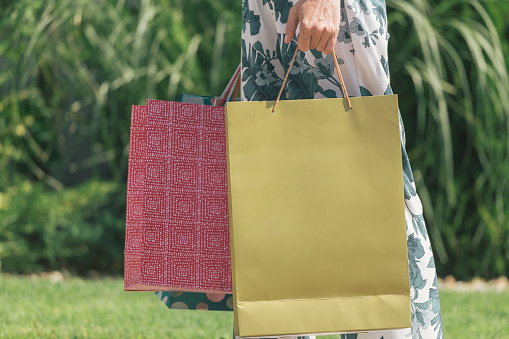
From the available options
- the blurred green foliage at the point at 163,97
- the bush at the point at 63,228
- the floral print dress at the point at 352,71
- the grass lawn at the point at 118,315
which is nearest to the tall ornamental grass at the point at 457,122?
the blurred green foliage at the point at 163,97

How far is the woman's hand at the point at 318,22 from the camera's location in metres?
1.26

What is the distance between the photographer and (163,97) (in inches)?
154

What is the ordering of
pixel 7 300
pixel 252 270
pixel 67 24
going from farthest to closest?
pixel 67 24, pixel 7 300, pixel 252 270

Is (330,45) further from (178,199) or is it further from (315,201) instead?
(178,199)

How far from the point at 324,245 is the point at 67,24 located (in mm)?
2970

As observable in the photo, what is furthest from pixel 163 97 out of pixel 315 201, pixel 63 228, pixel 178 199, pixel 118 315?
pixel 315 201

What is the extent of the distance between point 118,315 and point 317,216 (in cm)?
153

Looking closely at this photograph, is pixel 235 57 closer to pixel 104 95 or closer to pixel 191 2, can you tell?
pixel 191 2

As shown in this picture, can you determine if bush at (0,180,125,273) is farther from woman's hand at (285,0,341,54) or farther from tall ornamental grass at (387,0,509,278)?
woman's hand at (285,0,341,54)

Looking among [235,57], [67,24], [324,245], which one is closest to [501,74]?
[235,57]

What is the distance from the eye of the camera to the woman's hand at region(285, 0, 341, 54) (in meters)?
1.26

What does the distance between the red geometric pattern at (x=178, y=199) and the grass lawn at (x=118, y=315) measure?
0.70m

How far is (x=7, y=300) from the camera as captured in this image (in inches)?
109

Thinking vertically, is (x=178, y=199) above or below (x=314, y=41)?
below
